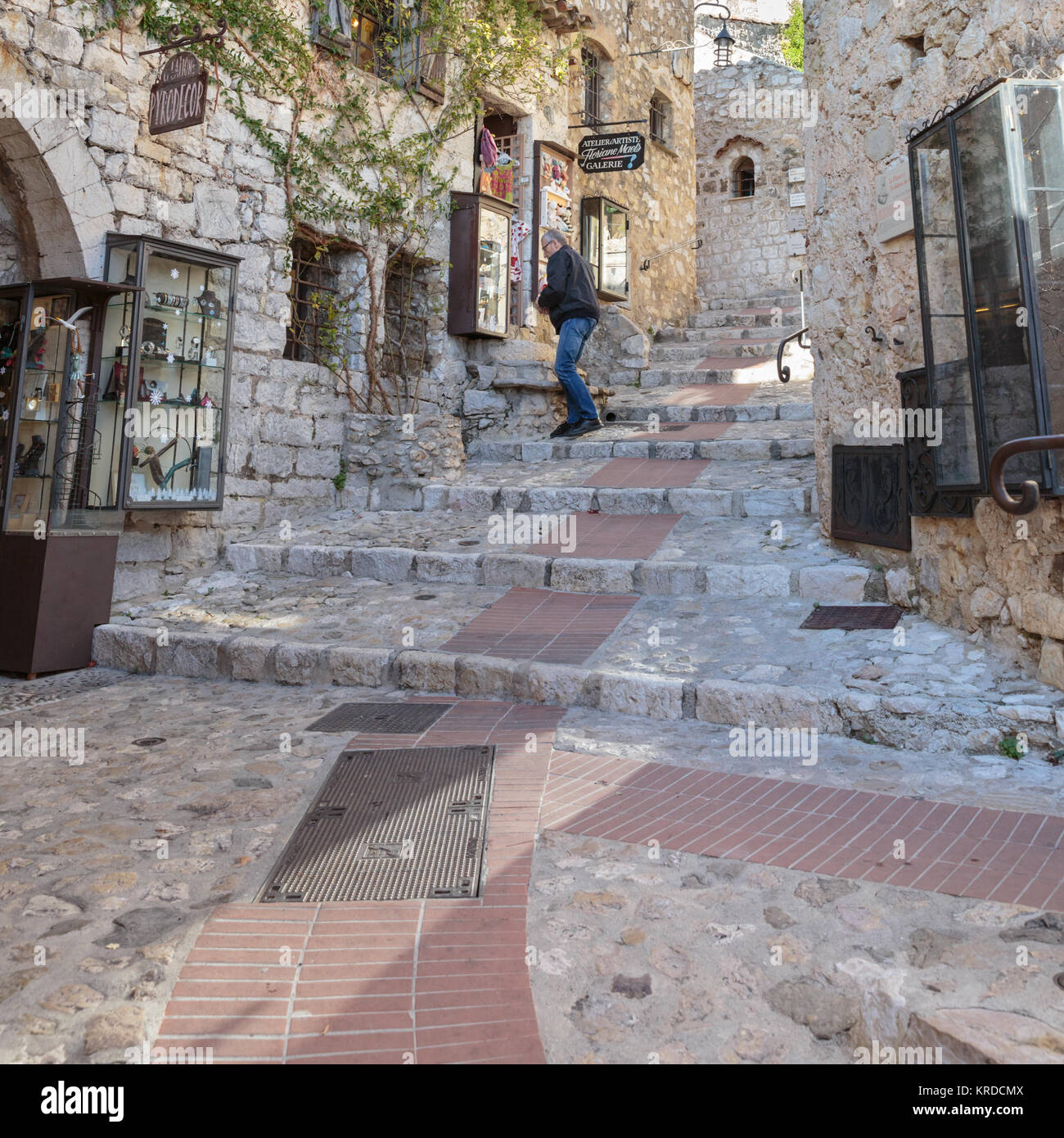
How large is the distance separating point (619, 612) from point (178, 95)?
4.42m

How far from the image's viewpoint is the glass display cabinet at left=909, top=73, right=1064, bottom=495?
11.3 ft

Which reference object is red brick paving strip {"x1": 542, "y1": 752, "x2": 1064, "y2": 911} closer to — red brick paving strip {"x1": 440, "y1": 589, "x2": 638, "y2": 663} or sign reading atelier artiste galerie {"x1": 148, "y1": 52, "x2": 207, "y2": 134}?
red brick paving strip {"x1": 440, "y1": 589, "x2": 638, "y2": 663}

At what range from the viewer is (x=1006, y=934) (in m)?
2.18

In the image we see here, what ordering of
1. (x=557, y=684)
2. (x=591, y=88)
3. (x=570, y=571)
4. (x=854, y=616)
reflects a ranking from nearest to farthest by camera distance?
(x=557, y=684) < (x=854, y=616) < (x=570, y=571) < (x=591, y=88)

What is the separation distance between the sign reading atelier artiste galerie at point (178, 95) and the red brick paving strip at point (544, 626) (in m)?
3.67

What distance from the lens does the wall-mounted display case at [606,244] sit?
42.1 feet

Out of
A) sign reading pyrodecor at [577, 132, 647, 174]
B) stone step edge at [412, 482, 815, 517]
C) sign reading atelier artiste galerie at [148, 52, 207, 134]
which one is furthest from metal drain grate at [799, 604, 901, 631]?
sign reading pyrodecor at [577, 132, 647, 174]

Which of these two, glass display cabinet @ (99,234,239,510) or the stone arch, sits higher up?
the stone arch

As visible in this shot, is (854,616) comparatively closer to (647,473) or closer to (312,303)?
(647,473)

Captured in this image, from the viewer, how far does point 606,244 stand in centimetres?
1319

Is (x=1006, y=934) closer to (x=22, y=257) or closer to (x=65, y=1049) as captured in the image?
(x=65, y=1049)

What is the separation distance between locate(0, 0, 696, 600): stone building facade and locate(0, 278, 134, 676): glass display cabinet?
17.6 inches

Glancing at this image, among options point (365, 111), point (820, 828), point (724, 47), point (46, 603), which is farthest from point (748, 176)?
point (820, 828)

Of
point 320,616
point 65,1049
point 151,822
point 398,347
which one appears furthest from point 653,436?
point 65,1049
